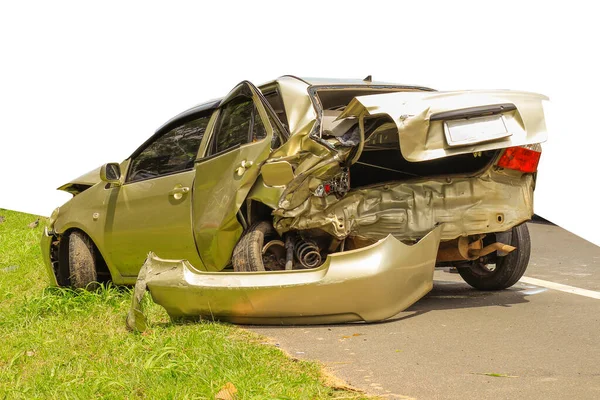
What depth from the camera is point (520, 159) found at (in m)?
5.75

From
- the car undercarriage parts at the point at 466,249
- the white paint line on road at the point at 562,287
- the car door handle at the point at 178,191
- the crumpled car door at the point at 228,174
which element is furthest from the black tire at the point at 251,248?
the white paint line on road at the point at 562,287

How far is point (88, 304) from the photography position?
706 cm

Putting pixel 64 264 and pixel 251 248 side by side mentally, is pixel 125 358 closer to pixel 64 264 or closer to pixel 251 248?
pixel 251 248

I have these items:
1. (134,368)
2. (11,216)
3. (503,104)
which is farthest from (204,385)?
Result: (11,216)

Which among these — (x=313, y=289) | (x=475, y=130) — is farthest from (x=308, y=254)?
(x=475, y=130)

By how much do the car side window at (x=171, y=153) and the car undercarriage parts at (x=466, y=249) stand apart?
2.22 metres

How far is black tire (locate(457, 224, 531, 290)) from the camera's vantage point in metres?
6.40

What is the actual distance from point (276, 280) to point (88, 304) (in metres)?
2.57

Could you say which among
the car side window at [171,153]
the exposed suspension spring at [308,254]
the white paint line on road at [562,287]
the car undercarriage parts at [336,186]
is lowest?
the white paint line on road at [562,287]

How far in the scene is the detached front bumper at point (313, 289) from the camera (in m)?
5.13

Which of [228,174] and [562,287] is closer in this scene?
[228,174]

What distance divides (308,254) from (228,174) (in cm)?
87

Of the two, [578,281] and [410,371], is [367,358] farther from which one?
[578,281]

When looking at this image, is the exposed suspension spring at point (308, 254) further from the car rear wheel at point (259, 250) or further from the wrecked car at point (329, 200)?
the car rear wheel at point (259, 250)
